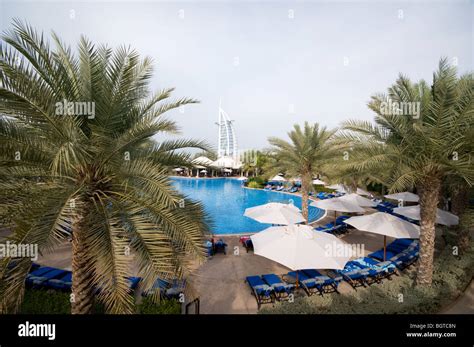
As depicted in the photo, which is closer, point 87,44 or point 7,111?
point 7,111

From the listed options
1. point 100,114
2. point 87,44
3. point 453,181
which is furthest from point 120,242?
point 453,181

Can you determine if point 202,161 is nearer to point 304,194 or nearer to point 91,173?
point 91,173

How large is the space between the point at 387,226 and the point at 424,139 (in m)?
4.04

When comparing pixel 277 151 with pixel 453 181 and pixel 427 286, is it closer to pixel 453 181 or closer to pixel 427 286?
pixel 453 181

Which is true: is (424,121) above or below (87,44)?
below

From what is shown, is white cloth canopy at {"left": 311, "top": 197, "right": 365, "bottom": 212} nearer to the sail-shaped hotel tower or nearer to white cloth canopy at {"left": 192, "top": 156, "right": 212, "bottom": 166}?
white cloth canopy at {"left": 192, "top": 156, "right": 212, "bottom": 166}

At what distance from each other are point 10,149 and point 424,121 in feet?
34.4

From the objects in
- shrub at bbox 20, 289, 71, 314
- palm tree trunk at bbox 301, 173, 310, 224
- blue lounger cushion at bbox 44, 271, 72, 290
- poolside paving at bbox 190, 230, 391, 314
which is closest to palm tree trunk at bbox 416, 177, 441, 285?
poolside paving at bbox 190, 230, 391, 314

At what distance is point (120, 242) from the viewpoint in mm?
3787

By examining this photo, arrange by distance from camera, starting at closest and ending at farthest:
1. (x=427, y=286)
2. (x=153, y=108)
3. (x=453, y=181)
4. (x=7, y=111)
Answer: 1. (x=7, y=111)
2. (x=153, y=108)
3. (x=427, y=286)
4. (x=453, y=181)

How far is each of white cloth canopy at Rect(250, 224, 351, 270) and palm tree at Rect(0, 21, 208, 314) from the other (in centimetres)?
257

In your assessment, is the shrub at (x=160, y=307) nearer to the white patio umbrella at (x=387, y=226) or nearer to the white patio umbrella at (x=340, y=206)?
the white patio umbrella at (x=387, y=226)

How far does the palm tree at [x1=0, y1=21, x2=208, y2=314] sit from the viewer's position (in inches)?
137

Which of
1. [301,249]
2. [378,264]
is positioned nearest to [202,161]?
[301,249]
